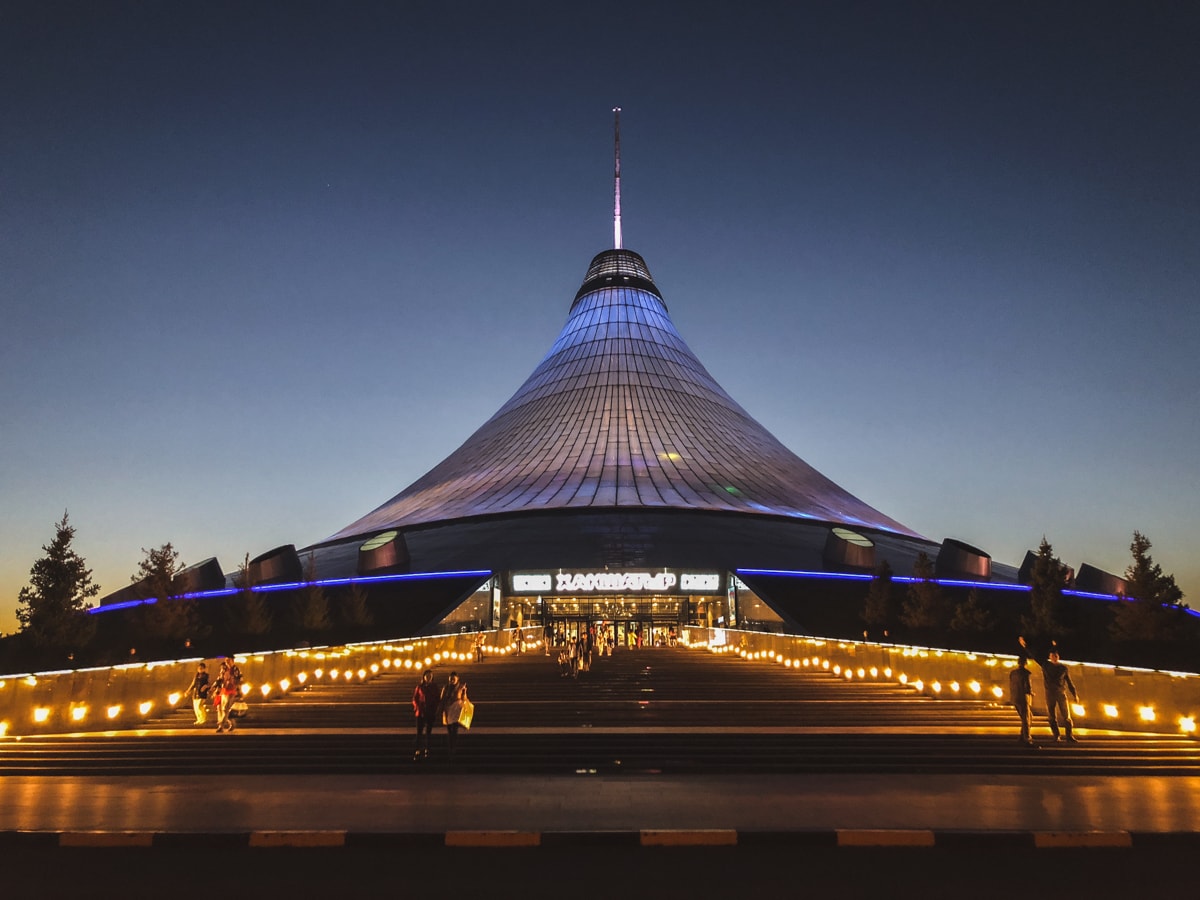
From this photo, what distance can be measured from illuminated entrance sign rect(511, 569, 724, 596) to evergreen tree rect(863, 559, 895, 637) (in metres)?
7.54

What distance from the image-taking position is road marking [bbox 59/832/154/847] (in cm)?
654

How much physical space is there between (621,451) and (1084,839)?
125ft

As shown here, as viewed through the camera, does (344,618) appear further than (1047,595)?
Yes

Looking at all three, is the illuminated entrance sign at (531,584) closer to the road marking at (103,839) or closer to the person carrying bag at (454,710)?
the person carrying bag at (454,710)

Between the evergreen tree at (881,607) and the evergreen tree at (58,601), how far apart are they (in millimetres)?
23521

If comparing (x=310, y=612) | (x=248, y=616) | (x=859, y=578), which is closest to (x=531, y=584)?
(x=310, y=612)

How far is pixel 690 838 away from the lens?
6520 millimetres

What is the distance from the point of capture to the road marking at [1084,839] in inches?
255

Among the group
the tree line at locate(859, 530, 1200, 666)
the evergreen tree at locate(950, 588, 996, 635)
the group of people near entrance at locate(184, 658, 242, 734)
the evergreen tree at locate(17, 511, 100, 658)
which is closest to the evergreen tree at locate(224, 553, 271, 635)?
the evergreen tree at locate(17, 511, 100, 658)

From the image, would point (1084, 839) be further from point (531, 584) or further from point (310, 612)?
point (531, 584)

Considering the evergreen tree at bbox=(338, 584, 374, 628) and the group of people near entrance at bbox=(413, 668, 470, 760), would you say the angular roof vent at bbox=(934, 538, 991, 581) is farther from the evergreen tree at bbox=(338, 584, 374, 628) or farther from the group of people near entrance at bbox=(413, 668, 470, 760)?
the group of people near entrance at bbox=(413, 668, 470, 760)

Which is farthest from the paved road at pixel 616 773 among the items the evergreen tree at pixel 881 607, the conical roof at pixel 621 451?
the conical roof at pixel 621 451

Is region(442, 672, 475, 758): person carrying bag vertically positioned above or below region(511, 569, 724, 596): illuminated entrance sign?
above

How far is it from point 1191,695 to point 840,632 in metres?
21.3
